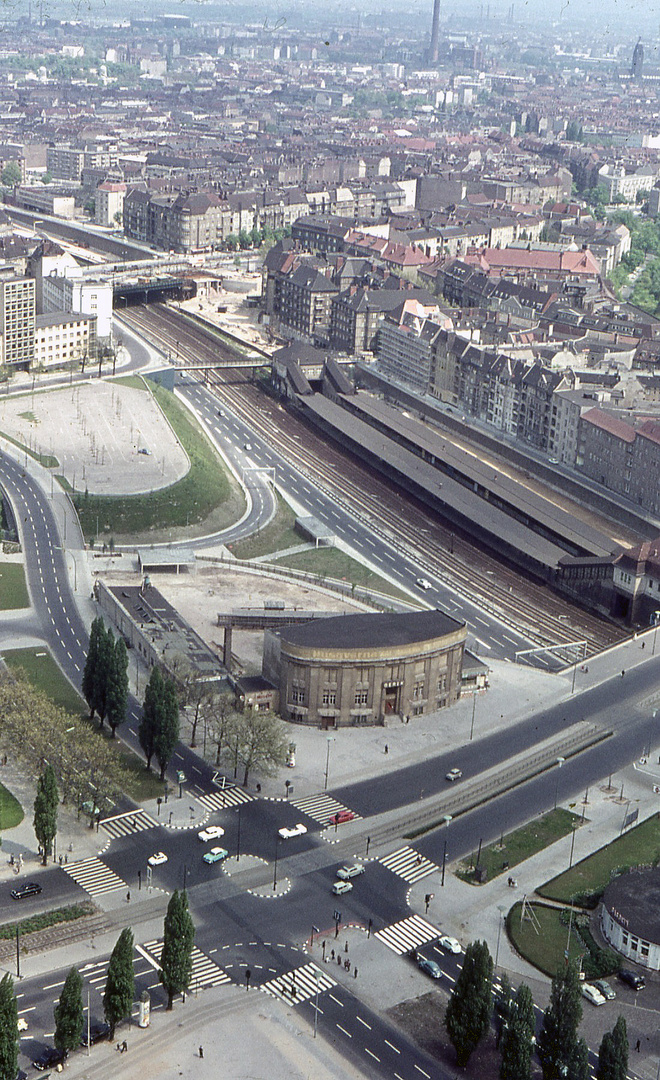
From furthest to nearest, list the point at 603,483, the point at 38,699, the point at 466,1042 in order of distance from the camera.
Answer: the point at 603,483 → the point at 38,699 → the point at 466,1042

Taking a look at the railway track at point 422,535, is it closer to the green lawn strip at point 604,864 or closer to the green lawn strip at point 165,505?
the green lawn strip at point 165,505

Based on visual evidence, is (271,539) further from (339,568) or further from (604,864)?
(604,864)

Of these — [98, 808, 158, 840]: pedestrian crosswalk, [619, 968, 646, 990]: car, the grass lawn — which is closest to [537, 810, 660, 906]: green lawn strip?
the grass lawn

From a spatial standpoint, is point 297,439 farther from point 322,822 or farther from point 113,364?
point 322,822

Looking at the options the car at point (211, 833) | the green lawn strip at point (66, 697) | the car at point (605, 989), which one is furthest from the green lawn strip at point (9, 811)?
the car at point (605, 989)

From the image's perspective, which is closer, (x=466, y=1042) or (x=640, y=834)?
(x=466, y=1042)

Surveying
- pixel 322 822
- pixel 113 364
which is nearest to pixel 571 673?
pixel 322 822
